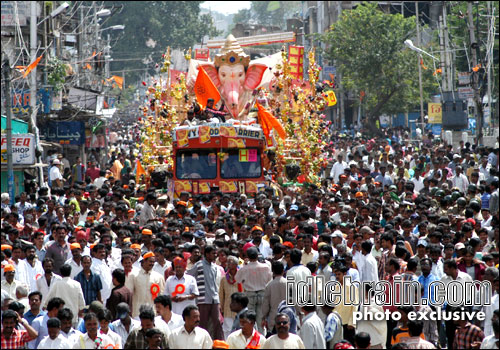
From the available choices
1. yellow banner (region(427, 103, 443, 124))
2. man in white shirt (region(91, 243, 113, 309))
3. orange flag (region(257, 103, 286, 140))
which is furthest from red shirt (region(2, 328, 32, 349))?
Answer: yellow banner (region(427, 103, 443, 124))

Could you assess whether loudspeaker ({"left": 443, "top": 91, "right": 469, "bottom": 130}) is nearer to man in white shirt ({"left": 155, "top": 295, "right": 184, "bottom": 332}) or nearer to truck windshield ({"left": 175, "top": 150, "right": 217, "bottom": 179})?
truck windshield ({"left": 175, "top": 150, "right": 217, "bottom": 179})

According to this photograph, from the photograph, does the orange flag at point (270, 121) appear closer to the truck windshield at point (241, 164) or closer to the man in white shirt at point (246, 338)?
the truck windshield at point (241, 164)

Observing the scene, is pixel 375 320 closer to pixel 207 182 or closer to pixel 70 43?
pixel 207 182

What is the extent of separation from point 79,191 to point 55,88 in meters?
14.7

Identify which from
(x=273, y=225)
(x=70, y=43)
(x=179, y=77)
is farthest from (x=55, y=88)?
(x=273, y=225)

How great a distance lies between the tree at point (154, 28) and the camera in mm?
82688

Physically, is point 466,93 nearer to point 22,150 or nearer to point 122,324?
point 22,150

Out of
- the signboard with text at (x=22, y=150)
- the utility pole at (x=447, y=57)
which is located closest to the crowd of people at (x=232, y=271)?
the signboard with text at (x=22, y=150)

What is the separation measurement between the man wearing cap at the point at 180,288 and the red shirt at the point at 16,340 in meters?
2.06

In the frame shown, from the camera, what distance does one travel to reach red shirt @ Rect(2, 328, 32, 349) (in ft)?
29.3

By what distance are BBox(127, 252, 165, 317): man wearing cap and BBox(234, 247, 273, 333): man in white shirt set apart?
3.13 feet

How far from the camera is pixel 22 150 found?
76.6 ft

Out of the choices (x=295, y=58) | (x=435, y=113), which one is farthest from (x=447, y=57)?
(x=295, y=58)

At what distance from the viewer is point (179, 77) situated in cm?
2442
